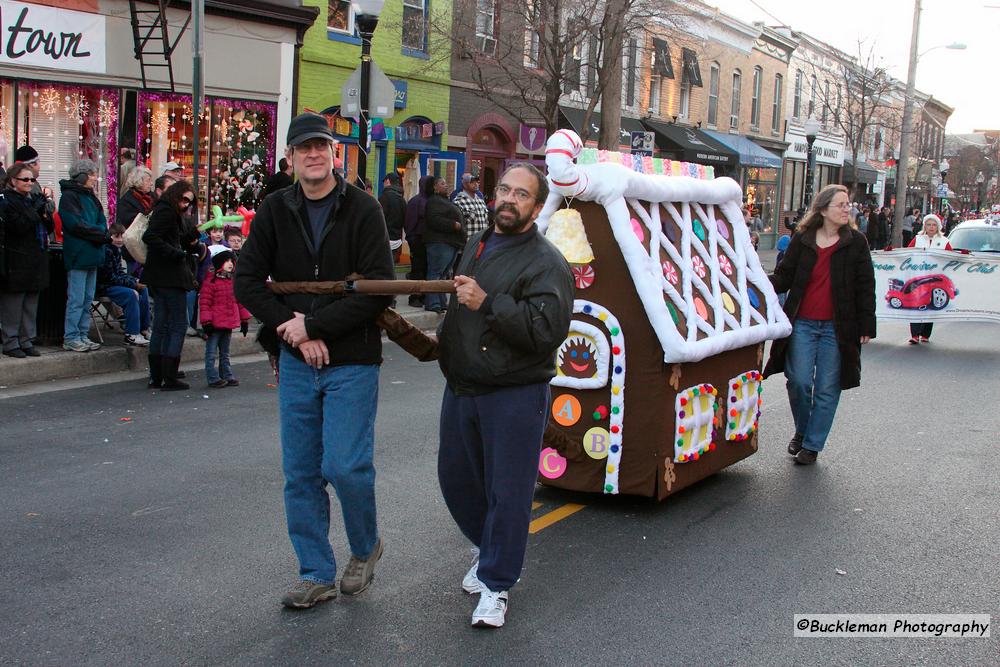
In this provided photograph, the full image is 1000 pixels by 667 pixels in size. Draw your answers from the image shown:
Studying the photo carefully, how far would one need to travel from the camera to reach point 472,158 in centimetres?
2244

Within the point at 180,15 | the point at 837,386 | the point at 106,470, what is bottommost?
the point at 106,470

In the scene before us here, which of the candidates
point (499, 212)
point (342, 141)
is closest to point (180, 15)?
point (342, 141)

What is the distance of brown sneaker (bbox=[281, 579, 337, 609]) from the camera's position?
4273 millimetres

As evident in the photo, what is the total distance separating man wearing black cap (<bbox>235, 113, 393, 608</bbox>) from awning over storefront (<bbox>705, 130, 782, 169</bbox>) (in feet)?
98.2

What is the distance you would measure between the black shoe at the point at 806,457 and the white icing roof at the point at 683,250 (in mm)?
909

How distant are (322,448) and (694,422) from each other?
2376 millimetres

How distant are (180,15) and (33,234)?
7291 millimetres

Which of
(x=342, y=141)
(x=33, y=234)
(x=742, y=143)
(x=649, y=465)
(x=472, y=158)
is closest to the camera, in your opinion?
(x=649, y=465)

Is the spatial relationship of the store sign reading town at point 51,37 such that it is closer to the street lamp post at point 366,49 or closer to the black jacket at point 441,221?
the street lamp post at point 366,49

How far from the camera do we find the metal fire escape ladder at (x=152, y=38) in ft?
46.9

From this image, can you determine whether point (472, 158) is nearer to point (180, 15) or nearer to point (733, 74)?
point (180, 15)

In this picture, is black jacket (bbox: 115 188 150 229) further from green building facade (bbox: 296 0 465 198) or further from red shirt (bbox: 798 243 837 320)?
green building facade (bbox: 296 0 465 198)

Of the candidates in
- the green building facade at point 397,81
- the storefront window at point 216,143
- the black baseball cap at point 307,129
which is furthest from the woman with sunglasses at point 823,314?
the green building facade at point 397,81

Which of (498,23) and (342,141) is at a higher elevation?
(498,23)
